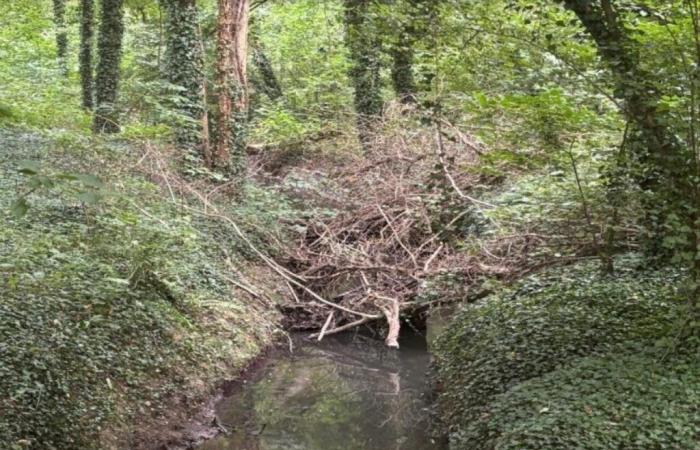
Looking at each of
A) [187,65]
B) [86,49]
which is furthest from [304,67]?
[187,65]

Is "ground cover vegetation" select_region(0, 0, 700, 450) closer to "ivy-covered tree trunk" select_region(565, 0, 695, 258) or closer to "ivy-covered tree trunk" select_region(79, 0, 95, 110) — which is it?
"ivy-covered tree trunk" select_region(565, 0, 695, 258)

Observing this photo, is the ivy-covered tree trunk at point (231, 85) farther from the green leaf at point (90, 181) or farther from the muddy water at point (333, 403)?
the green leaf at point (90, 181)

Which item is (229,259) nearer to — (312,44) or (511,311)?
(511,311)

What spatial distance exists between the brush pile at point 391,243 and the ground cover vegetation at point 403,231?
5 cm

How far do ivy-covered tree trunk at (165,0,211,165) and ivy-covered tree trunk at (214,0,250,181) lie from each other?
38 cm

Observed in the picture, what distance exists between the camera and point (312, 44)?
2344cm

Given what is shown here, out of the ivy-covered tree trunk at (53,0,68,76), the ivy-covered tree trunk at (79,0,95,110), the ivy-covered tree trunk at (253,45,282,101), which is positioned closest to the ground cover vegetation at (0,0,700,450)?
the ivy-covered tree trunk at (79,0,95,110)

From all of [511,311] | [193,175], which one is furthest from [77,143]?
[511,311]

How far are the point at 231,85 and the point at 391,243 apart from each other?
4.88m

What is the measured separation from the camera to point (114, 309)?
25.7 feet

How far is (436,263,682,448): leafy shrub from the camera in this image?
6.64 metres

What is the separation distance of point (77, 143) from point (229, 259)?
3.35 metres

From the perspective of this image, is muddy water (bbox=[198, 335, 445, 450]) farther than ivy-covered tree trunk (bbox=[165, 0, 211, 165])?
No

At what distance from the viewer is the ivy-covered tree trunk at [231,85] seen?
1455cm
